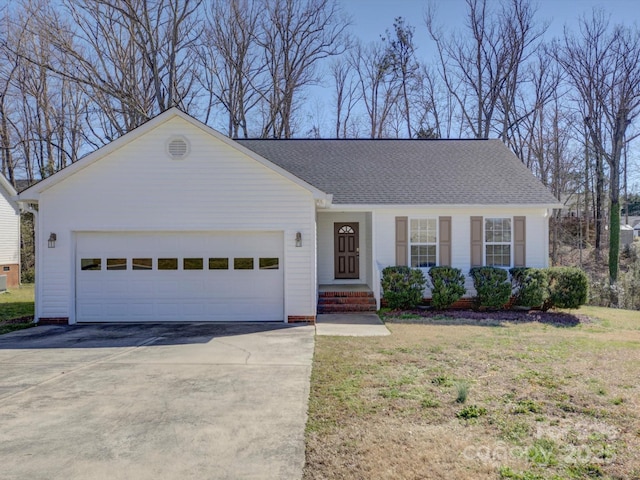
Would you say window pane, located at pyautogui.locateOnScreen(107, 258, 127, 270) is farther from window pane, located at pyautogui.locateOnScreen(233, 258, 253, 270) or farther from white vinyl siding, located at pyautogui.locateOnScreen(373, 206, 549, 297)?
white vinyl siding, located at pyautogui.locateOnScreen(373, 206, 549, 297)

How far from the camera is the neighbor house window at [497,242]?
1245cm

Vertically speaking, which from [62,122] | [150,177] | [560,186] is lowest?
[150,177]

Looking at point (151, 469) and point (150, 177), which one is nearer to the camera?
point (151, 469)

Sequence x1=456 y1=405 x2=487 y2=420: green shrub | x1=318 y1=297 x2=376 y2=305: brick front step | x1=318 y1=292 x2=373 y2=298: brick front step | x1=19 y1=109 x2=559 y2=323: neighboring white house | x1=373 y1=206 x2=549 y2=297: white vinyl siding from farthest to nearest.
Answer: x1=373 y1=206 x2=549 y2=297: white vinyl siding
x1=318 y1=292 x2=373 y2=298: brick front step
x1=318 y1=297 x2=376 y2=305: brick front step
x1=19 y1=109 x2=559 y2=323: neighboring white house
x1=456 y1=405 x2=487 y2=420: green shrub

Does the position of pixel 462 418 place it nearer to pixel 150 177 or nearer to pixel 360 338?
pixel 360 338

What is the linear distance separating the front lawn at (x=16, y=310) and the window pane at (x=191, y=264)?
3714mm

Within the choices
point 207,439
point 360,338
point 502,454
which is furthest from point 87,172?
point 502,454

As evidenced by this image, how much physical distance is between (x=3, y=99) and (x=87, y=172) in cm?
2007

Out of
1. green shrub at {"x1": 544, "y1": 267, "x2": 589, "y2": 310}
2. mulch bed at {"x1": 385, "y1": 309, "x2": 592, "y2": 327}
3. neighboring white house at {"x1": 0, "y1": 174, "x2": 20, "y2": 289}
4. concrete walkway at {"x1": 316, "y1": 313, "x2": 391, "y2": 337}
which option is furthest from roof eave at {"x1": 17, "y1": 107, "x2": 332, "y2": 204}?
neighboring white house at {"x1": 0, "y1": 174, "x2": 20, "y2": 289}

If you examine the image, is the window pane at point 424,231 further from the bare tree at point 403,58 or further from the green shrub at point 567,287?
the bare tree at point 403,58

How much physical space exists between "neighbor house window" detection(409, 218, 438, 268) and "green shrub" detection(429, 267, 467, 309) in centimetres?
71

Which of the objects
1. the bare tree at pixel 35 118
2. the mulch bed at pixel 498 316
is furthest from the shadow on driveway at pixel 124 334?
the bare tree at pixel 35 118

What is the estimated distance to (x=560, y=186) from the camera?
88.6ft

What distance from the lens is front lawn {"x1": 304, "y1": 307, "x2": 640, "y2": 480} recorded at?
3605 mm
